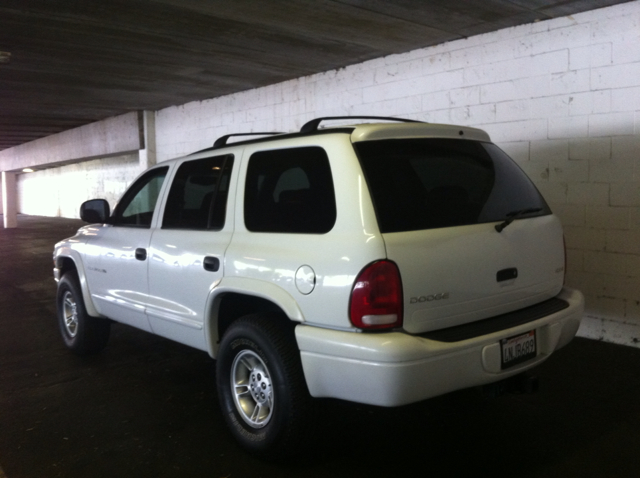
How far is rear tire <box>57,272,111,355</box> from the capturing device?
5.36 meters

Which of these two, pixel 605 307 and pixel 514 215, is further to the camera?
pixel 605 307

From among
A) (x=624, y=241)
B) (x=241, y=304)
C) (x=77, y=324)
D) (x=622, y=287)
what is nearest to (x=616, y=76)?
(x=624, y=241)

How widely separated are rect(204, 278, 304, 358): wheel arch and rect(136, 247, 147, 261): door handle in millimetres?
922

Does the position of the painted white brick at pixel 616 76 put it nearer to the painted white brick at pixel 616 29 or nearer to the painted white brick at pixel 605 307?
the painted white brick at pixel 616 29

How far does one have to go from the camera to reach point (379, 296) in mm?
2805

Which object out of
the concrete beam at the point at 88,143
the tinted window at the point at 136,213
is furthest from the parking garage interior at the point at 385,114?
the concrete beam at the point at 88,143

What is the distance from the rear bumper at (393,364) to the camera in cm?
272

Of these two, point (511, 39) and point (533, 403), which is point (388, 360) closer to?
point (533, 403)

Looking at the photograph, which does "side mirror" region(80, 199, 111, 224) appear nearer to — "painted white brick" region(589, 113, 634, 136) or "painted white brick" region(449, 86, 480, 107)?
"painted white brick" region(449, 86, 480, 107)

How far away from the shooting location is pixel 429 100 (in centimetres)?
721

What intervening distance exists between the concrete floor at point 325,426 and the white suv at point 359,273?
0.42 meters

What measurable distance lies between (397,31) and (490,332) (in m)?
4.58

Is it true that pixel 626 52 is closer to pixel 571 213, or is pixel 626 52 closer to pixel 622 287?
pixel 571 213

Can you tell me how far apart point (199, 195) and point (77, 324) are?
6.82ft
